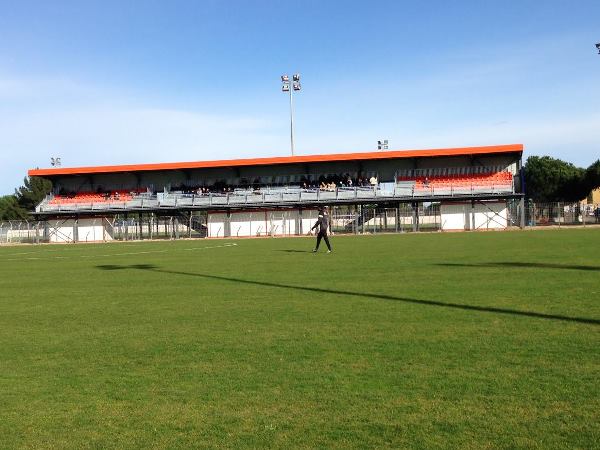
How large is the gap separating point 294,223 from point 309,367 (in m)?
46.9

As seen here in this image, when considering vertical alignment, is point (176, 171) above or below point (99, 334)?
above

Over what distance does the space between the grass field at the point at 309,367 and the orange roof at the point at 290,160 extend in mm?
42494

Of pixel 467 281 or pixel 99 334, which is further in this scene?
pixel 467 281

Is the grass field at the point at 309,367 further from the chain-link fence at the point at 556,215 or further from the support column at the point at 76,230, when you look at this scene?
the support column at the point at 76,230

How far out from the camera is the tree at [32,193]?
98.8 m

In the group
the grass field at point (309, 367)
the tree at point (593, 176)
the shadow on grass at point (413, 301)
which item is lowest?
the grass field at point (309, 367)

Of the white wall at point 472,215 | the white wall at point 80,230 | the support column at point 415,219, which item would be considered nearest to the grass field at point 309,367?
the support column at point 415,219

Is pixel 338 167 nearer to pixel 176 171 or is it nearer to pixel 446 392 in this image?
pixel 176 171

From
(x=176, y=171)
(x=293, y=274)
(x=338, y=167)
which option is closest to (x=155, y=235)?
(x=176, y=171)

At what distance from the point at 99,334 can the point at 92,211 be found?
49.8 meters

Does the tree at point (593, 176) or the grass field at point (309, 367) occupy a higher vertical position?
the tree at point (593, 176)

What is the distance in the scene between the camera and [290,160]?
56688 mm

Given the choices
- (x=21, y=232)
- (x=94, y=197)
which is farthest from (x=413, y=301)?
(x=21, y=232)

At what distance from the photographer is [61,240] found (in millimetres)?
56625
